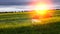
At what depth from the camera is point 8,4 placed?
130 ft

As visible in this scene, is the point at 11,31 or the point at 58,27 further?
the point at 58,27

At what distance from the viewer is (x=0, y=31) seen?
11477 mm

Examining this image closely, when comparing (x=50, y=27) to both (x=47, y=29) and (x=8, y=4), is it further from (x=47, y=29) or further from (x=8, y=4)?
(x=8, y=4)

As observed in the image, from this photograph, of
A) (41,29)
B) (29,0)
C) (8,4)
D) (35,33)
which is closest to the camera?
(35,33)

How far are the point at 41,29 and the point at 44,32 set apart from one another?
808 mm

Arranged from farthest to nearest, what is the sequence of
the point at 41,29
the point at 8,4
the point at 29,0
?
Result: the point at 29,0 → the point at 8,4 → the point at 41,29

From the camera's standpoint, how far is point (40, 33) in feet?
35.9

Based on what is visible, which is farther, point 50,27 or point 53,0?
point 53,0

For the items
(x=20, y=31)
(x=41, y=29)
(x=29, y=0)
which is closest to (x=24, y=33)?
(x=20, y=31)

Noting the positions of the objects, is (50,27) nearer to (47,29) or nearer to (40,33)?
(47,29)

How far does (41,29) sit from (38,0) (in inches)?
1324

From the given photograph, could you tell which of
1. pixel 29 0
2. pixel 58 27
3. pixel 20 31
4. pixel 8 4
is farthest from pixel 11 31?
pixel 29 0

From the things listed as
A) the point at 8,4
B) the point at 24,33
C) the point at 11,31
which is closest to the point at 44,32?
the point at 24,33

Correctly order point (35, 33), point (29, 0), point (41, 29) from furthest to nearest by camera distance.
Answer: point (29, 0) < point (41, 29) < point (35, 33)
